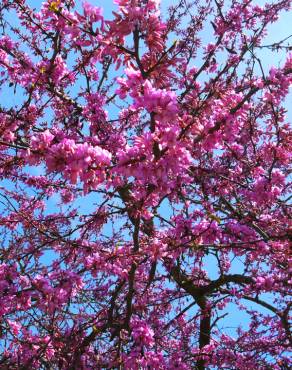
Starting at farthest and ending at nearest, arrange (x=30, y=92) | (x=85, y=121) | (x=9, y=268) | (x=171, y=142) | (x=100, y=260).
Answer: (x=85, y=121), (x=30, y=92), (x=9, y=268), (x=100, y=260), (x=171, y=142)

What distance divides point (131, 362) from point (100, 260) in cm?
123

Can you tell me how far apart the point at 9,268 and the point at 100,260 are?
1.09 metres

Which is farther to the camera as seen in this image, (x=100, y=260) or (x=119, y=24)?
(x=100, y=260)

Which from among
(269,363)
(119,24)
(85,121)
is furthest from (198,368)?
(119,24)

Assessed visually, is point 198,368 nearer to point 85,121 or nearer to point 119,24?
point 85,121

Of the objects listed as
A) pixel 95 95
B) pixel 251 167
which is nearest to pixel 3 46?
pixel 95 95

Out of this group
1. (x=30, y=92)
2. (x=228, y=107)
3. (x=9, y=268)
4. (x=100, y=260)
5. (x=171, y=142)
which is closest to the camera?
(x=171, y=142)

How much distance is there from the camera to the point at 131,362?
4699 millimetres

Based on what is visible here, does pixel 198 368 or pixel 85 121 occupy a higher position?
pixel 85 121

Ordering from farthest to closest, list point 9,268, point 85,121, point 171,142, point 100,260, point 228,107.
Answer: point 85,121 → point 9,268 → point 100,260 → point 228,107 → point 171,142

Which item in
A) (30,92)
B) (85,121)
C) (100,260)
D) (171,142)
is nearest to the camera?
(171,142)

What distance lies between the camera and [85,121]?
561 centimetres

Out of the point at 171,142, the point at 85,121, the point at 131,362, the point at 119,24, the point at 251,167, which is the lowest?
the point at 131,362

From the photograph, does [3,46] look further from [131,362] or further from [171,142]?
[131,362]
